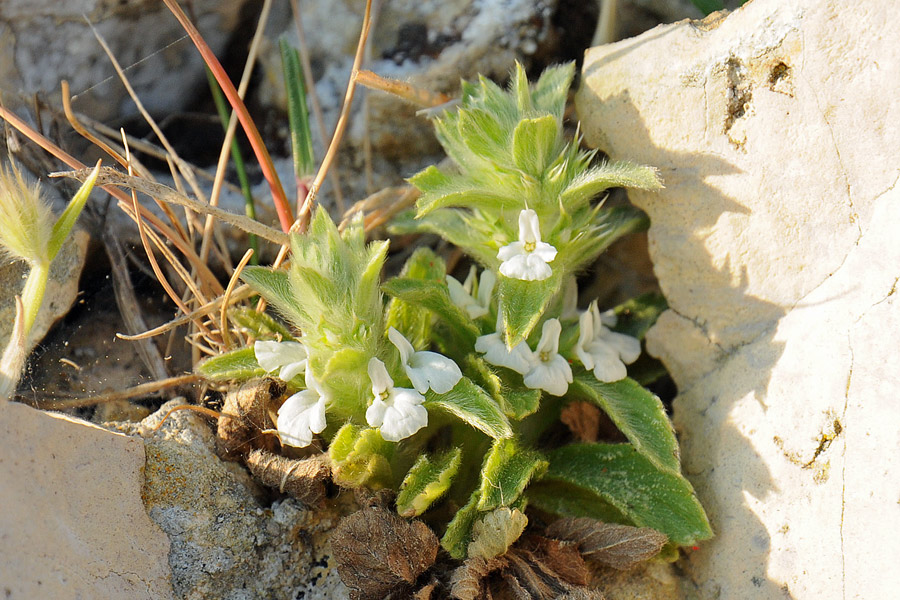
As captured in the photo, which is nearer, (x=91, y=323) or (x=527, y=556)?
(x=527, y=556)

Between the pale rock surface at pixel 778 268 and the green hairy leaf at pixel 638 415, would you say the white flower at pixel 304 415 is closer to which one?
the green hairy leaf at pixel 638 415

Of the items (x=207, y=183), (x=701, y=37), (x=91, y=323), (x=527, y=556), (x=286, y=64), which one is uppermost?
(x=701, y=37)

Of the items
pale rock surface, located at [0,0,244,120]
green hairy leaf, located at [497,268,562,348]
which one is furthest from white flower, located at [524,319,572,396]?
pale rock surface, located at [0,0,244,120]

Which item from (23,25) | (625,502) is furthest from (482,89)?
(23,25)

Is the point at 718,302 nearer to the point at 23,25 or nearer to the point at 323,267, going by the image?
the point at 323,267

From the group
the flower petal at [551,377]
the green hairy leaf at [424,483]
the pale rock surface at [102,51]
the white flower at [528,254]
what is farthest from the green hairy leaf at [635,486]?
the pale rock surface at [102,51]

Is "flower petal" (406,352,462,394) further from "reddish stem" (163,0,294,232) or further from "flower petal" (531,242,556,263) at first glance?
"reddish stem" (163,0,294,232)
